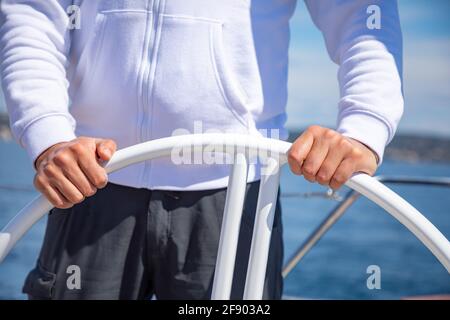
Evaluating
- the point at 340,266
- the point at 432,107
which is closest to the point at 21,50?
the point at 340,266

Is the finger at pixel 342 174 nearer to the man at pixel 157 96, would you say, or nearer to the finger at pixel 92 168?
the man at pixel 157 96

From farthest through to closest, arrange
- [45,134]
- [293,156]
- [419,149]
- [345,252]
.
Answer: [419,149] < [345,252] < [45,134] < [293,156]

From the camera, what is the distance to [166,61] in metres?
0.85

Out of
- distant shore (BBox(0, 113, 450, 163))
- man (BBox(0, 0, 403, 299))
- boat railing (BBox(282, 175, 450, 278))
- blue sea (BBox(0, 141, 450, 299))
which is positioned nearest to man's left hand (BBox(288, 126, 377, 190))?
man (BBox(0, 0, 403, 299))

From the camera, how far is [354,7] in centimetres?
83

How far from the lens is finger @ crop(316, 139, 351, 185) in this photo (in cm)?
65

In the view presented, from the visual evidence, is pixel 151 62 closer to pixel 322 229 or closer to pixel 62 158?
pixel 62 158

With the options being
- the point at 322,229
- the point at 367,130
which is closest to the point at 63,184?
the point at 367,130

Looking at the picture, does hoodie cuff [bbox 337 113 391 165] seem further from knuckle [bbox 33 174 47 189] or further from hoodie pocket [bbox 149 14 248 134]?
knuckle [bbox 33 174 47 189]

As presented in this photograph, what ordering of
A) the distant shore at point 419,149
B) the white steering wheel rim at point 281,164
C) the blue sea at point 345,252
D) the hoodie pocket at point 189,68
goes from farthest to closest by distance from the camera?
the distant shore at point 419,149
the blue sea at point 345,252
the hoodie pocket at point 189,68
the white steering wheel rim at point 281,164

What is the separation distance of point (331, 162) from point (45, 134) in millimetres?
322

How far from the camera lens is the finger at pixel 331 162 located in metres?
0.65

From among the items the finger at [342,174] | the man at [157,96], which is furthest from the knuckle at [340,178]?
the man at [157,96]
